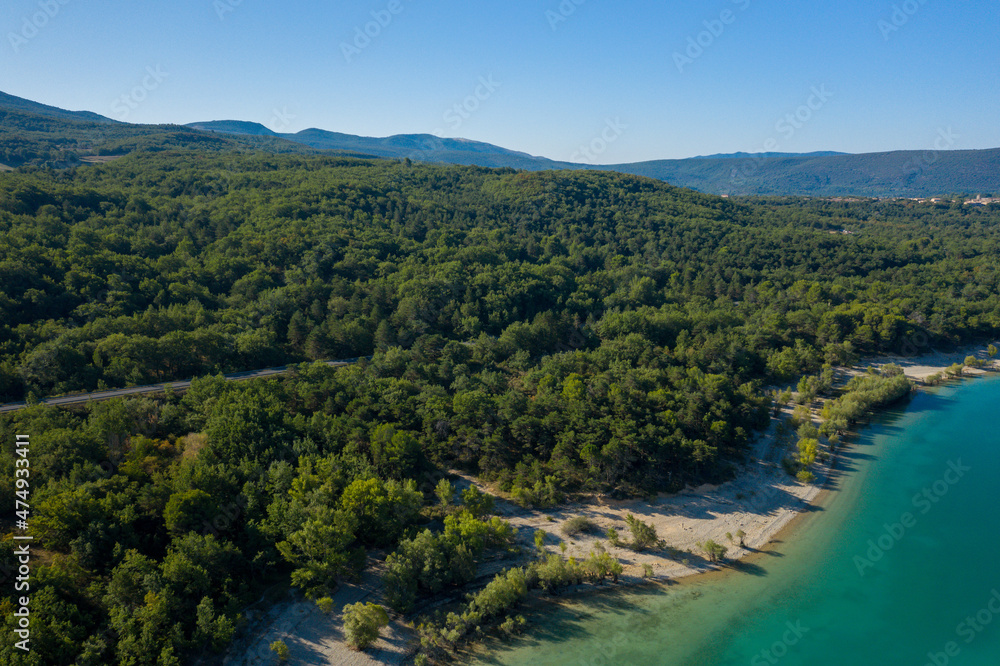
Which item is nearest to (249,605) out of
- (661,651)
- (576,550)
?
(576,550)

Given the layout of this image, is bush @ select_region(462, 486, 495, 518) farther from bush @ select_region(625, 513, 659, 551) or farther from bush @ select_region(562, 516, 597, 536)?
bush @ select_region(625, 513, 659, 551)

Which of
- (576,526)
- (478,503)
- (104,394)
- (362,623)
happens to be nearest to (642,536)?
(576,526)

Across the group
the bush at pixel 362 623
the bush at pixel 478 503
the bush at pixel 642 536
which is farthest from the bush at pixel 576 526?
the bush at pixel 362 623

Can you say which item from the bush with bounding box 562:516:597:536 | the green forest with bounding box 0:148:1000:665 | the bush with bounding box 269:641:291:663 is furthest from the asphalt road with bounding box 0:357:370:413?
the bush with bounding box 562:516:597:536

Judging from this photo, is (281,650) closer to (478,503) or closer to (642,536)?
(478,503)

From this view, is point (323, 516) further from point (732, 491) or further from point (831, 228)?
point (831, 228)

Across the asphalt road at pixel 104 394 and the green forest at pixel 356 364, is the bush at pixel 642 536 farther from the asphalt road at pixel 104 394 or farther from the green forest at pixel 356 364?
the asphalt road at pixel 104 394
